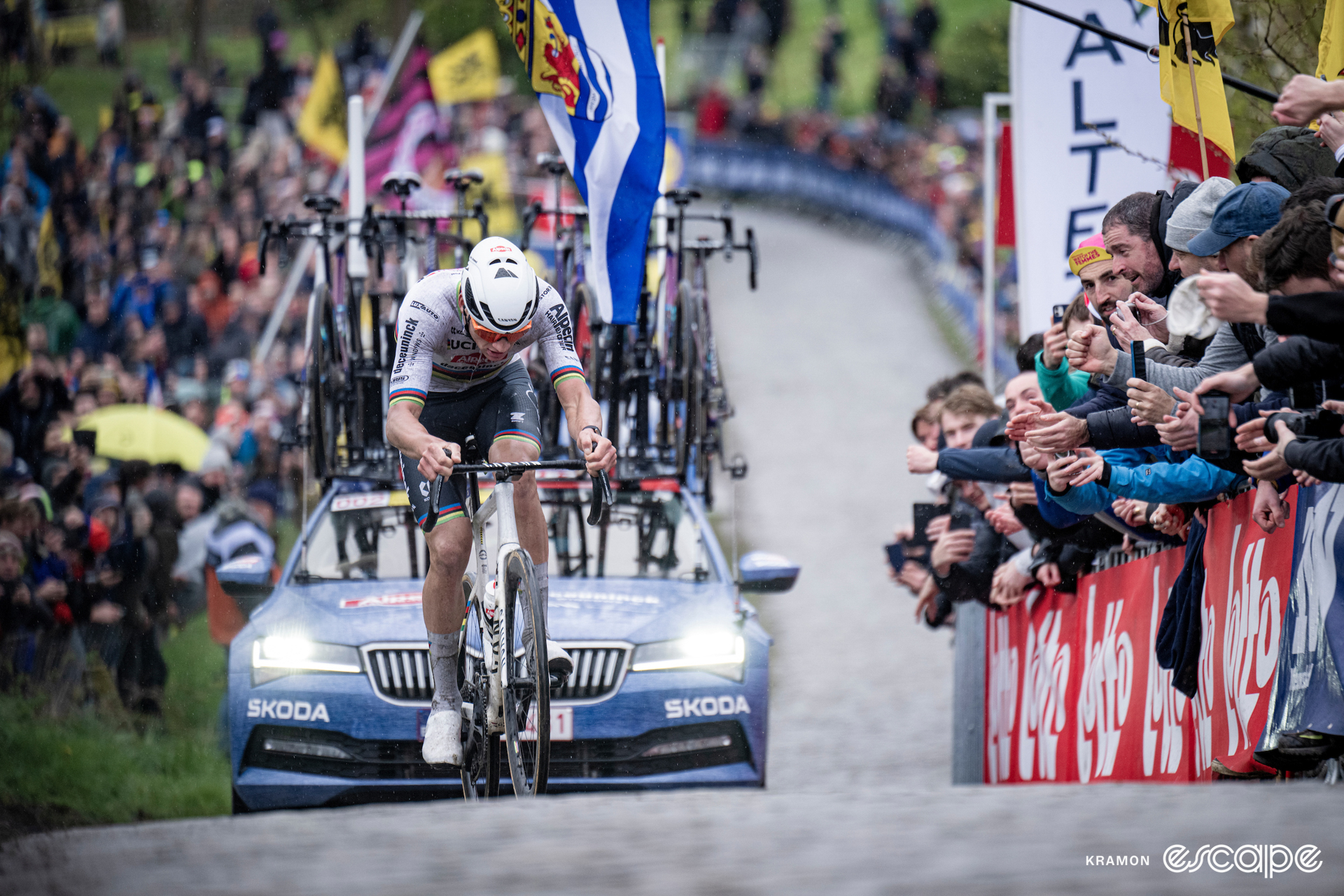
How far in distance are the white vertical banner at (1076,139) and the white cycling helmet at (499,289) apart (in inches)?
185

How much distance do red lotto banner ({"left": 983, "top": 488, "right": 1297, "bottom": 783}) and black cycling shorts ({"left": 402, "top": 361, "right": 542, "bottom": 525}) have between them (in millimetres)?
2626

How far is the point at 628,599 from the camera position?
8.21 meters

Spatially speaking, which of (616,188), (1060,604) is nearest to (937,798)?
(1060,604)

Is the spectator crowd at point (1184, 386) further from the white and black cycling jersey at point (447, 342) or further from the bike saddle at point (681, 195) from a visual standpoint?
the bike saddle at point (681, 195)

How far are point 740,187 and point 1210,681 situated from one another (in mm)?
36388

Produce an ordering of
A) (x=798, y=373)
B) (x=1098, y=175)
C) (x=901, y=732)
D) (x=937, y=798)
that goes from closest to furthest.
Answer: (x=937, y=798) → (x=1098, y=175) → (x=901, y=732) → (x=798, y=373)

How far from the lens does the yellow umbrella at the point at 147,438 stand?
1315cm

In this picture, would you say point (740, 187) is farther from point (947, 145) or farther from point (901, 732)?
point (901, 732)

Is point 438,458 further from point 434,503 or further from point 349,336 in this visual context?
point 349,336

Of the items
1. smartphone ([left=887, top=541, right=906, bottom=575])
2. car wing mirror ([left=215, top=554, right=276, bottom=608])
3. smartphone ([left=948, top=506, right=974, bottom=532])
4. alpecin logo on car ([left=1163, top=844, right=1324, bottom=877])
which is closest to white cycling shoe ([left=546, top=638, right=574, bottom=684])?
car wing mirror ([left=215, top=554, right=276, bottom=608])

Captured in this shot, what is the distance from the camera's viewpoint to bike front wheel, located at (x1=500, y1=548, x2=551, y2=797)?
630 cm

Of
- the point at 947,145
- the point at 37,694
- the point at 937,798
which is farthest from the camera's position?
the point at 947,145

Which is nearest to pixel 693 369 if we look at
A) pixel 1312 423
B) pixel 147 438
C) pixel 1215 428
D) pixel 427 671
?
pixel 427 671

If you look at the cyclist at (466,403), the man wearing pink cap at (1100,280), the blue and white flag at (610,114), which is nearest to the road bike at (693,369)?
the blue and white flag at (610,114)
